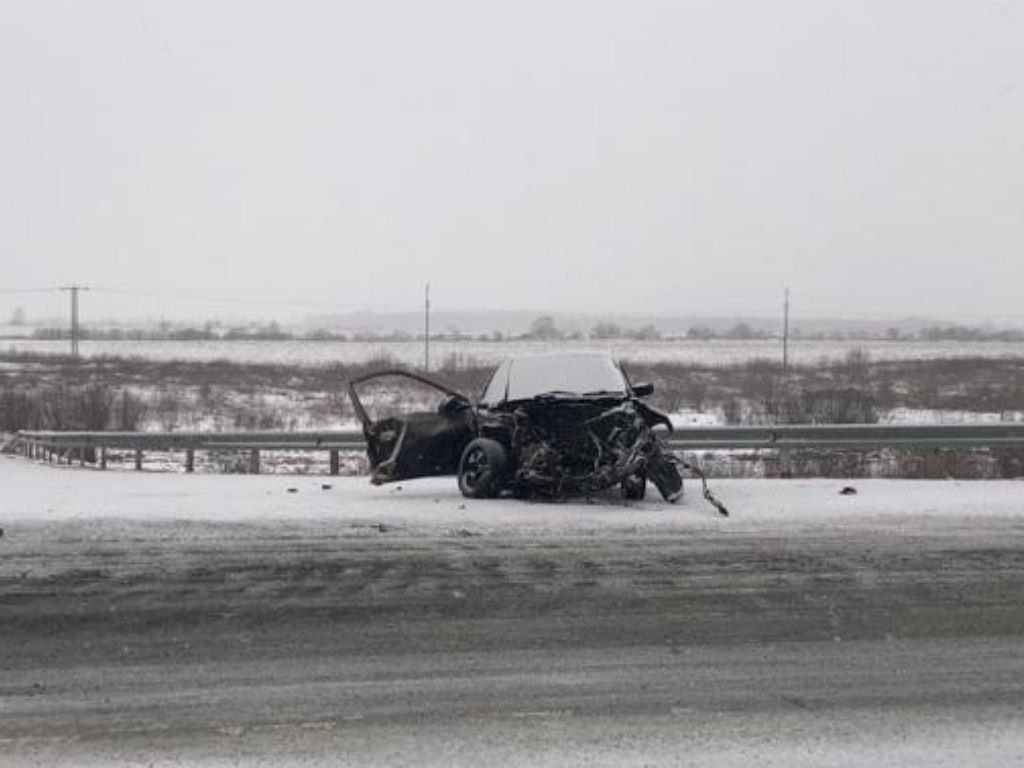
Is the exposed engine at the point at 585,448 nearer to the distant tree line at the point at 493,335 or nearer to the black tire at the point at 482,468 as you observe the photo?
the black tire at the point at 482,468

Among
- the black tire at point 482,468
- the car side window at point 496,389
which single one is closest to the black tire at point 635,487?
the black tire at point 482,468

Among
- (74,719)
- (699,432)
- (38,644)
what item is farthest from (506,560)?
(699,432)

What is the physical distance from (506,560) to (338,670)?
3025 millimetres

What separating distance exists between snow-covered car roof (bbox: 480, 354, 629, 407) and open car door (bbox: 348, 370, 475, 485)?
359mm

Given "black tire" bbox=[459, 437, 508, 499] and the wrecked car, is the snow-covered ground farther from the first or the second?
the wrecked car

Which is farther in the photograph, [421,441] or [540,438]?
[421,441]

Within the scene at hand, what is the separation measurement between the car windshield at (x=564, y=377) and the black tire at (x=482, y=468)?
62cm

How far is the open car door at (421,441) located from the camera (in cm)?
1206

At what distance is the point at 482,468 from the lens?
39.2 ft

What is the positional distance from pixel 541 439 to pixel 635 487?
114 centimetres

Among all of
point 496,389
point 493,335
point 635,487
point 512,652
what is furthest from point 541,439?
point 493,335

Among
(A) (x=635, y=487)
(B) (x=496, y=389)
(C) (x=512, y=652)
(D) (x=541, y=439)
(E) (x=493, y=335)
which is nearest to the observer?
(C) (x=512, y=652)

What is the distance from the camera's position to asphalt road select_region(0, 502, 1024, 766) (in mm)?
4590

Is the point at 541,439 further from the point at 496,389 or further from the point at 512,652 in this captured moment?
the point at 512,652
